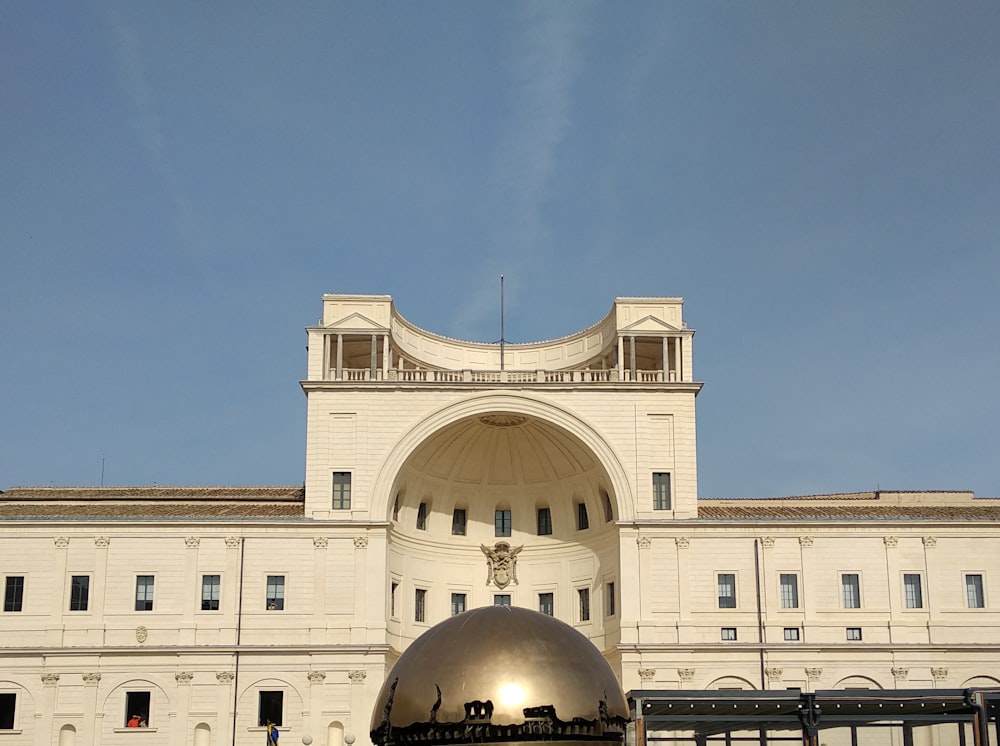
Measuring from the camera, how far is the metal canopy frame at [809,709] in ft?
132

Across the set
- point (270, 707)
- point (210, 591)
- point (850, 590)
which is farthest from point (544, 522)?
point (210, 591)

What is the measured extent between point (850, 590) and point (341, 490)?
78.4ft

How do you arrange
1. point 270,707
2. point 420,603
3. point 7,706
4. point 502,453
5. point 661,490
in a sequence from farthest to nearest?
point 502,453 → point 420,603 → point 661,490 → point 270,707 → point 7,706

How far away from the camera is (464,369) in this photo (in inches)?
2547

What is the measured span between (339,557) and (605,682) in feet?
163

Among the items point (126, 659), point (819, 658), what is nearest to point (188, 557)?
point (126, 659)

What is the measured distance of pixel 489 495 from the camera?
2518 inches

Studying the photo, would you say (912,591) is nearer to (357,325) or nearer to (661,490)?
(661,490)

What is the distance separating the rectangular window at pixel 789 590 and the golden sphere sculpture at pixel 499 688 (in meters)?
51.0

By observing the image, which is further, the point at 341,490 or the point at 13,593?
the point at 341,490

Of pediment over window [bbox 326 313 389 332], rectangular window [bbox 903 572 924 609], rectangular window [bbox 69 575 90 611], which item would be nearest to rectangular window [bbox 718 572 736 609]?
rectangular window [bbox 903 572 924 609]

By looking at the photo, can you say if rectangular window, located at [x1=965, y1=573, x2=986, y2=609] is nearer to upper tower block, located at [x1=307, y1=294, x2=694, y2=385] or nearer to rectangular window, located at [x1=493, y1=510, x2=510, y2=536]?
upper tower block, located at [x1=307, y1=294, x2=694, y2=385]

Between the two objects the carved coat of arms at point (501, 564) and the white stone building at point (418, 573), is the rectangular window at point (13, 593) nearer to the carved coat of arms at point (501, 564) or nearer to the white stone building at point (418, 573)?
the white stone building at point (418, 573)

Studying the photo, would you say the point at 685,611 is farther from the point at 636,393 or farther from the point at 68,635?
the point at 68,635
